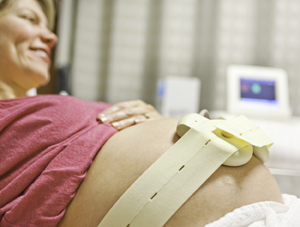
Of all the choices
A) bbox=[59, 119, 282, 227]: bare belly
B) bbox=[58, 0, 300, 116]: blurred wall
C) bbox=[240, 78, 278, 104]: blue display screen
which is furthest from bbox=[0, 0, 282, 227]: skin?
bbox=[58, 0, 300, 116]: blurred wall

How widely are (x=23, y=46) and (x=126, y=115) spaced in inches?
16.6

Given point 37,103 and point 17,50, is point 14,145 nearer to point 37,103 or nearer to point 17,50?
point 37,103

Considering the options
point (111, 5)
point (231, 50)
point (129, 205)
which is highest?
point (111, 5)

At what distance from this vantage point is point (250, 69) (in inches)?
77.7

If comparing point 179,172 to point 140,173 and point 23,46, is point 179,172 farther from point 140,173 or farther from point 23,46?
point 23,46

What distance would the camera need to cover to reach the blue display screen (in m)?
1.91

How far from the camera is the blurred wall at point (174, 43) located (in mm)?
2232

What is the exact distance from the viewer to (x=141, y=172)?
495 millimetres

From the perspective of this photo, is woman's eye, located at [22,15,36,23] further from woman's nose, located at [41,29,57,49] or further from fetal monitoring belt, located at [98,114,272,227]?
fetal monitoring belt, located at [98,114,272,227]

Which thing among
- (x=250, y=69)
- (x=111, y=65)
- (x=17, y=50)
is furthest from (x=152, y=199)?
(x=111, y=65)

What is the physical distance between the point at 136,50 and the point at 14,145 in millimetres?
1838

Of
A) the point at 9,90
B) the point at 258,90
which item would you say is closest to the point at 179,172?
the point at 9,90

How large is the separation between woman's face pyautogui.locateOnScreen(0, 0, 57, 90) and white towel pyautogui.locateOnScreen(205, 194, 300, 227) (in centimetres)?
73

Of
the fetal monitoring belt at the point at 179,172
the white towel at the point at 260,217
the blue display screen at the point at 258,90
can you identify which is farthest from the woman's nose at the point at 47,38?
the blue display screen at the point at 258,90
